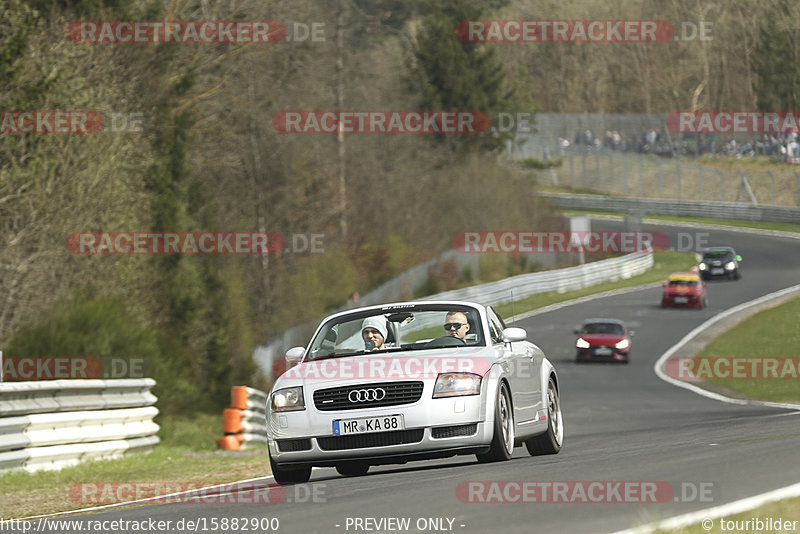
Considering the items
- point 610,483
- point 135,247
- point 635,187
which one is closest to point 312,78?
point 135,247

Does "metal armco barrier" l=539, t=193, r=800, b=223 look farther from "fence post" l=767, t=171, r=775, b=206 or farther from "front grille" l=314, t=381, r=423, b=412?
"front grille" l=314, t=381, r=423, b=412

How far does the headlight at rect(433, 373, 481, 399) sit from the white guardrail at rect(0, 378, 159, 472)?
18.4 ft

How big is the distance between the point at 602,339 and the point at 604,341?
3.7 inches

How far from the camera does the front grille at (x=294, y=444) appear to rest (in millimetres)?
11164

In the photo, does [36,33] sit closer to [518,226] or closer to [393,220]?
[393,220]

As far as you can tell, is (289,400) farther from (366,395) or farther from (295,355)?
(295,355)

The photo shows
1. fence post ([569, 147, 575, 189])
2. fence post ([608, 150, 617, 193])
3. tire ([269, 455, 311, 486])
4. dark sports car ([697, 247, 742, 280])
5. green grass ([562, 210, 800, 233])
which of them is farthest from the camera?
fence post ([569, 147, 575, 189])

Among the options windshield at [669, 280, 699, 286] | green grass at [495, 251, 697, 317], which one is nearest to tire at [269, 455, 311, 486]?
green grass at [495, 251, 697, 317]

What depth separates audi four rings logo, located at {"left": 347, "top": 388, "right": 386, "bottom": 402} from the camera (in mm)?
11039

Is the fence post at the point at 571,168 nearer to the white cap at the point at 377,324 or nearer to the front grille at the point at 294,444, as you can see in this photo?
the white cap at the point at 377,324

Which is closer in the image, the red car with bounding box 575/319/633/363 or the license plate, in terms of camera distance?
the license plate

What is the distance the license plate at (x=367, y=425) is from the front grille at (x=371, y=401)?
0.12 meters


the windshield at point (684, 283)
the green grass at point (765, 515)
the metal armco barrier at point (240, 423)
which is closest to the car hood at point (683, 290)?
the windshield at point (684, 283)

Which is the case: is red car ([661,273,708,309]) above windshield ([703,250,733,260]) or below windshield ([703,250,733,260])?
below
